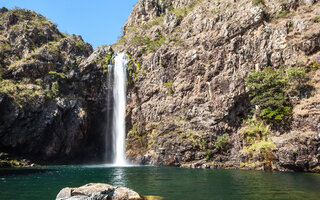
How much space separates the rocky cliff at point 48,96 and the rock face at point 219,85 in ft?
37.8

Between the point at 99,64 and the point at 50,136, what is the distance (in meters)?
21.7

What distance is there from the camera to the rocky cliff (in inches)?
1762

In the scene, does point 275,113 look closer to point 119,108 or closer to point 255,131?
point 255,131

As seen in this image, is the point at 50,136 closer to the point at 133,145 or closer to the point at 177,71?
the point at 133,145

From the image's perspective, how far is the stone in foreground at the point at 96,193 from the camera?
11.9m

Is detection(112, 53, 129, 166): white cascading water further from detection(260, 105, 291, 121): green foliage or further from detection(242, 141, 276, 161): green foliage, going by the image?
detection(260, 105, 291, 121): green foliage

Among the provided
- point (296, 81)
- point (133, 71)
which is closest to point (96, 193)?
point (296, 81)

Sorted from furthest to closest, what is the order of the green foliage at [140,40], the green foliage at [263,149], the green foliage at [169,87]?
the green foliage at [140,40]
the green foliage at [169,87]
the green foliage at [263,149]

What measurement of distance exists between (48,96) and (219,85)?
1564 inches

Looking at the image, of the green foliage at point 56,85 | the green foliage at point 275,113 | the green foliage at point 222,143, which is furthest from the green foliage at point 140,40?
the green foliage at point 275,113

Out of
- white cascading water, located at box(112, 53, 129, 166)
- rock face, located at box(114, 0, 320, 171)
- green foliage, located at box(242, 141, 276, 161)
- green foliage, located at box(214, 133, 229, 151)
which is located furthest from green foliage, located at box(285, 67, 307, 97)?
white cascading water, located at box(112, 53, 129, 166)

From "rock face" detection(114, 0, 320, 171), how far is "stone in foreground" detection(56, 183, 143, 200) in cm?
2246

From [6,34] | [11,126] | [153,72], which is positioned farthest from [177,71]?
[6,34]

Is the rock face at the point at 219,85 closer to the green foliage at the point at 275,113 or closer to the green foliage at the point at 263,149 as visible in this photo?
the green foliage at the point at 263,149
